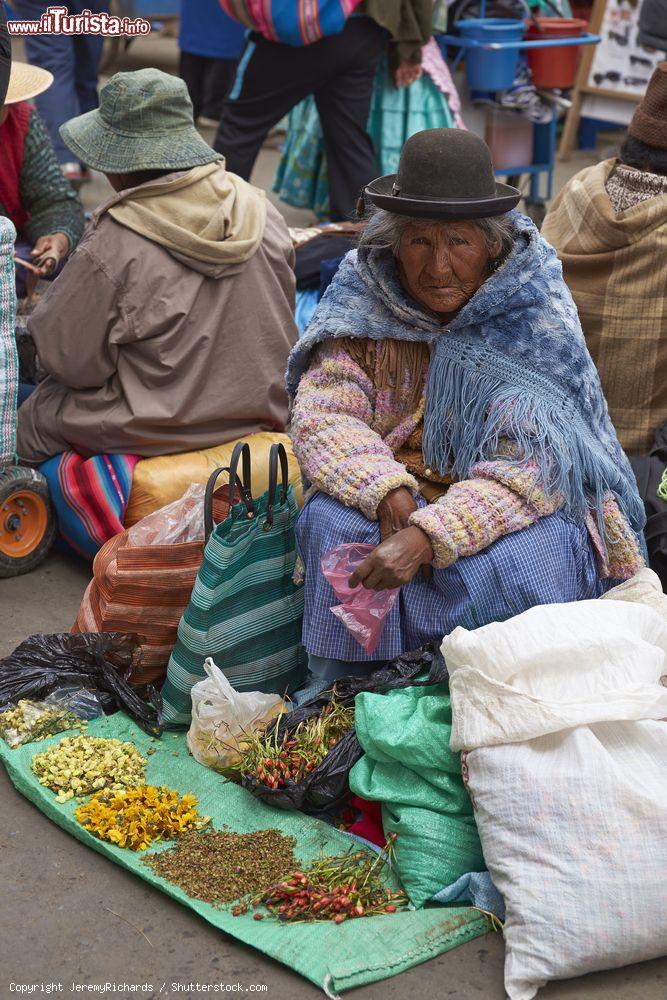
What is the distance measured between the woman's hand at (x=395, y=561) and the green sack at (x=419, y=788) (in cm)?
26

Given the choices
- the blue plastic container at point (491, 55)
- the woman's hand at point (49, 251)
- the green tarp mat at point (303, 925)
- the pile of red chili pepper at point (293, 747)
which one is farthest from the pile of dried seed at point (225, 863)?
the blue plastic container at point (491, 55)

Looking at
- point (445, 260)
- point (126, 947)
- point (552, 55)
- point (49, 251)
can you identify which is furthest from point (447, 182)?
point (552, 55)

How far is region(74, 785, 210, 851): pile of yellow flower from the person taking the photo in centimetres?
273

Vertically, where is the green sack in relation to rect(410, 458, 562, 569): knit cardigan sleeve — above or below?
below

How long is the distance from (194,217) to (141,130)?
0.30m

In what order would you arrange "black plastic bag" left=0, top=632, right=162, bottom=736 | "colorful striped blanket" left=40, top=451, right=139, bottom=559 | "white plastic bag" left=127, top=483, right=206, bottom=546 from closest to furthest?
1. "black plastic bag" left=0, top=632, right=162, bottom=736
2. "white plastic bag" left=127, top=483, right=206, bottom=546
3. "colorful striped blanket" left=40, top=451, right=139, bottom=559

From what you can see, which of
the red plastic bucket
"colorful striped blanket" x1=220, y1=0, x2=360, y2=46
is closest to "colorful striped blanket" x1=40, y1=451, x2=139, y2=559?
"colorful striped blanket" x1=220, y1=0, x2=360, y2=46

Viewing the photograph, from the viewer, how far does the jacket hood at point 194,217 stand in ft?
12.1

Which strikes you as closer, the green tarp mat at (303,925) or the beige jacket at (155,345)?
the green tarp mat at (303,925)

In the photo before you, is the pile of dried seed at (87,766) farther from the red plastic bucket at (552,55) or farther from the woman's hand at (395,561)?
the red plastic bucket at (552,55)

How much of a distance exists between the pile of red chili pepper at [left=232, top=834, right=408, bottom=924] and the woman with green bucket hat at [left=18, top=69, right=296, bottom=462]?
5.35 feet

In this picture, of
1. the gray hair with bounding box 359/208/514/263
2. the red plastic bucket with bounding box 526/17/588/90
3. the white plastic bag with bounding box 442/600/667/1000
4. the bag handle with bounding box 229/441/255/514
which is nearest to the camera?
the white plastic bag with bounding box 442/600/667/1000

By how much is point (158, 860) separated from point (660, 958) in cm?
105

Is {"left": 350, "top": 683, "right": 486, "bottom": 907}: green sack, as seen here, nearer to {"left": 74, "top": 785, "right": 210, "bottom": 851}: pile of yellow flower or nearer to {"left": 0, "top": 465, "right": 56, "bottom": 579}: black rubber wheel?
{"left": 74, "top": 785, "right": 210, "bottom": 851}: pile of yellow flower
